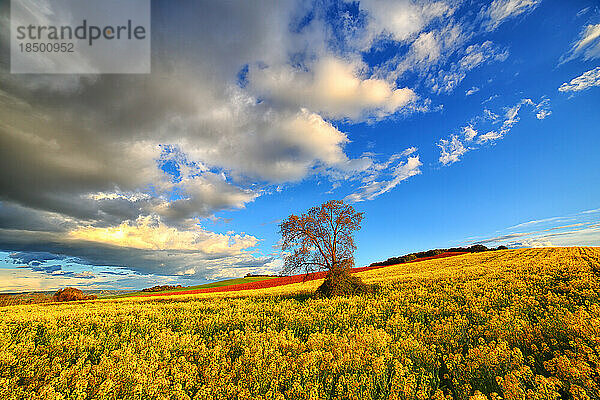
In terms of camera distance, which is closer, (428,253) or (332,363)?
(332,363)

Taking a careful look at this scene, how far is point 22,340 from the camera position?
627 cm

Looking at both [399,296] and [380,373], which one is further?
[399,296]

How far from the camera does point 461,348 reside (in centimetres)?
531

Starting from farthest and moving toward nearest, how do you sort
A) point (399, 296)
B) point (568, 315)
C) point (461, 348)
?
point (399, 296)
point (568, 315)
point (461, 348)

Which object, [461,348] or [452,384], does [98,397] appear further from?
[461,348]

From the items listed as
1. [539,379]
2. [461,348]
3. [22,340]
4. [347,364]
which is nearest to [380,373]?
[347,364]

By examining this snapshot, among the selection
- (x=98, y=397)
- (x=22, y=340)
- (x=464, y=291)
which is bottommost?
(x=464, y=291)

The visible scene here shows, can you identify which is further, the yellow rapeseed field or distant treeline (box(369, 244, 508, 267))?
distant treeline (box(369, 244, 508, 267))

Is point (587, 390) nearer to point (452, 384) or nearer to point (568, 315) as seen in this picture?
point (452, 384)

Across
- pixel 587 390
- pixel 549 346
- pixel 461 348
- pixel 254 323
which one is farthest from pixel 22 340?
pixel 549 346

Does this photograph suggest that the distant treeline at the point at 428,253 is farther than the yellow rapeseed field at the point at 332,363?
Yes

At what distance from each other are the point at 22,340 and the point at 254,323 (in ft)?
17.3

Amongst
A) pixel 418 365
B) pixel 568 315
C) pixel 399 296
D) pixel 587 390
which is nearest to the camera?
pixel 587 390

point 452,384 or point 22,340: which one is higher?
point 22,340
